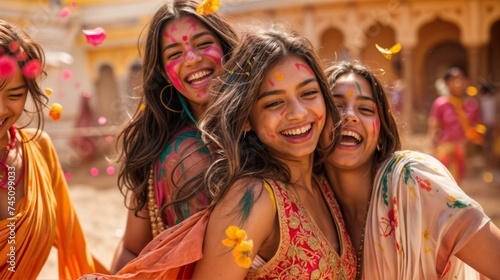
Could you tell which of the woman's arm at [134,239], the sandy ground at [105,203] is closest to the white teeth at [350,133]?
the woman's arm at [134,239]

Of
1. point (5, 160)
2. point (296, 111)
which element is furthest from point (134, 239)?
point (296, 111)

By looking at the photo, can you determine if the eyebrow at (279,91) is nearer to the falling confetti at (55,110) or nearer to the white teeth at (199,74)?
the white teeth at (199,74)

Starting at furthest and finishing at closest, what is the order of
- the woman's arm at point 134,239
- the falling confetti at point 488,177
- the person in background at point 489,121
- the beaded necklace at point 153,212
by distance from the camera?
1. the person in background at point 489,121
2. the falling confetti at point 488,177
3. the woman's arm at point 134,239
4. the beaded necklace at point 153,212

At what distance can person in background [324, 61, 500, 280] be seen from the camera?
2389mm

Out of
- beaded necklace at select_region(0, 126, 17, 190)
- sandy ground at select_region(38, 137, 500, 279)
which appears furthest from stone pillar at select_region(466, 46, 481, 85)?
beaded necklace at select_region(0, 126, 17, 190)

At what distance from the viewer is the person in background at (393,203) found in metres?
2.39

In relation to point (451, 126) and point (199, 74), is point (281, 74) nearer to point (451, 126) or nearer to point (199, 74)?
point (199, 74)

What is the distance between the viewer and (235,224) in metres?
2.24

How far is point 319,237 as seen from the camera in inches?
96.0

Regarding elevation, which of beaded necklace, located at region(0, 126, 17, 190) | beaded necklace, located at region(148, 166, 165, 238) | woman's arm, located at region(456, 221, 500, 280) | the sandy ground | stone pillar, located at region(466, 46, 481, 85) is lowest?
the sandy ground

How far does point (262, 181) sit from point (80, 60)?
16750 millimetres

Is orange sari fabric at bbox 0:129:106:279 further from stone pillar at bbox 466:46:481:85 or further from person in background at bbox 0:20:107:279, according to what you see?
stone pillar at bbox 466:46:481:85

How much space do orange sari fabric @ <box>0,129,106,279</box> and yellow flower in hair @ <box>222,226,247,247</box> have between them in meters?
1.06

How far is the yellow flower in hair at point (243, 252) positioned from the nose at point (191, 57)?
3.36 ft
